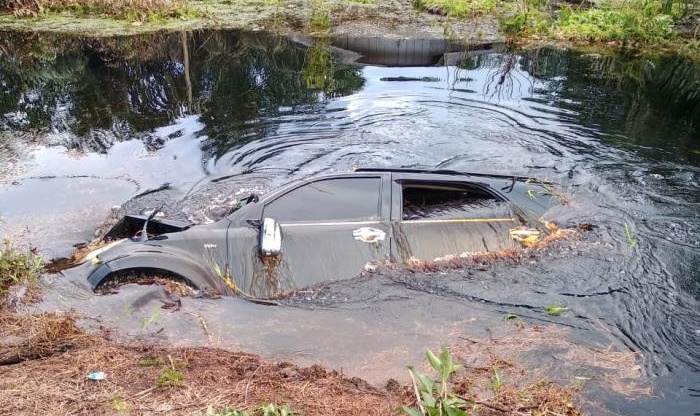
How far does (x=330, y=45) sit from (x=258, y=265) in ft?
41.9

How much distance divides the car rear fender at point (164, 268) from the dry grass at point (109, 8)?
1658 cm

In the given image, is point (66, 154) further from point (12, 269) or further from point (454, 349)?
point (454, 349)

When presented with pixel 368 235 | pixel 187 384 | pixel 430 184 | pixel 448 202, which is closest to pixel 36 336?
pixel 187 384

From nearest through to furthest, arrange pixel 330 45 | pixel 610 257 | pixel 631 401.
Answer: pixel 631 401
pixel 610 257
pixel 330 45

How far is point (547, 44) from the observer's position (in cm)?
1672

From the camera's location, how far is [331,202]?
5.52 meters

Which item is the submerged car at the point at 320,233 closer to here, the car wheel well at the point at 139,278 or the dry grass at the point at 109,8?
the car wheel well at the point at 139,278

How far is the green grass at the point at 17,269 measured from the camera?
17.5 feet

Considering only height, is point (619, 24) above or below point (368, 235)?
above

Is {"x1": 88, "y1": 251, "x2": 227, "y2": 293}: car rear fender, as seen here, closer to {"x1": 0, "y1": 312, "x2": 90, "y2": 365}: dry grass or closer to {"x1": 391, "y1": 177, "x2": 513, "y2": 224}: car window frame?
{"x1": 0, "y1": 312, "x2": 90, "y2": 365}: dry grass

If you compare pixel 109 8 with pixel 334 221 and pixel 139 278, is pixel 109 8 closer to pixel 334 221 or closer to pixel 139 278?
pixel 139 278

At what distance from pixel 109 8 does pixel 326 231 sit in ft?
59.9

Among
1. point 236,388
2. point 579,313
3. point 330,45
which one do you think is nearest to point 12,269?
point 236,388

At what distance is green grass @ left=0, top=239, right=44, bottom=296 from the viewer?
5.34m
